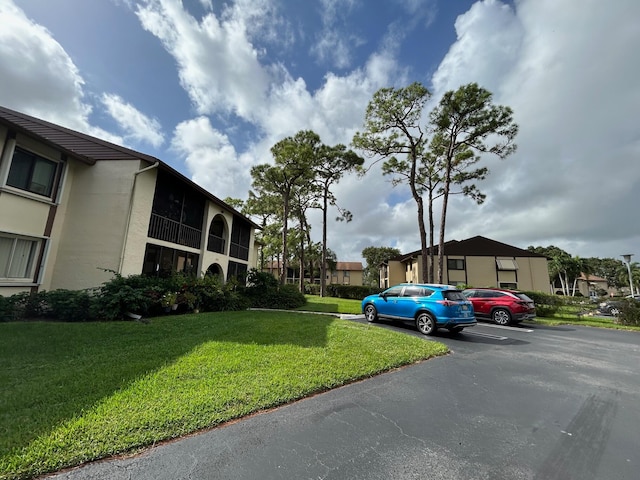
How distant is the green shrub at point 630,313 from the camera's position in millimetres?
14836

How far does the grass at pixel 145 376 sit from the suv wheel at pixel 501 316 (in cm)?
810

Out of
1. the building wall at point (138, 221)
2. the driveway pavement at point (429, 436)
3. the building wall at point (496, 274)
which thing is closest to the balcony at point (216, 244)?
the building wall at point (138, 221)

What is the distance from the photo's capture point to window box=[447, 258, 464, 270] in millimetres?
34219

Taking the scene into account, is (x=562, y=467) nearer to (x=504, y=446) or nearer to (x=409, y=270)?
(x=504, y=446)

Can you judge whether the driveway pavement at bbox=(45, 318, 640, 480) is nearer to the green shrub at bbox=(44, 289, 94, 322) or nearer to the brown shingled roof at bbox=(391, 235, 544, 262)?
the green shrub at bbox=(44, 289, 94, 322)

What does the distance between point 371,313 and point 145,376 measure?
9136 millimetres

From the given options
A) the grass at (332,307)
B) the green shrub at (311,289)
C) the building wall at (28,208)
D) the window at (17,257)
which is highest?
the building wall at (28,208)

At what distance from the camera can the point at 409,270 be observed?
127 ft

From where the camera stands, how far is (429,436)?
10.9 feet

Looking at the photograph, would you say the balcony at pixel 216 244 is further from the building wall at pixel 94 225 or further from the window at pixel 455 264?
the window at pixel 455 264

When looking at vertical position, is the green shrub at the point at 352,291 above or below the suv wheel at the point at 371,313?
above

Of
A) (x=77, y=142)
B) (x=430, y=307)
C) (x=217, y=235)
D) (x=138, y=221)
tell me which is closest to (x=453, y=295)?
(x=430, y=307)

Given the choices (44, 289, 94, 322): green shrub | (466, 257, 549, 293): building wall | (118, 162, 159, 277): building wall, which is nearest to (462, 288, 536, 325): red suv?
(118, 162, 159, 277): building wall

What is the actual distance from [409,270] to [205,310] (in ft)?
104
